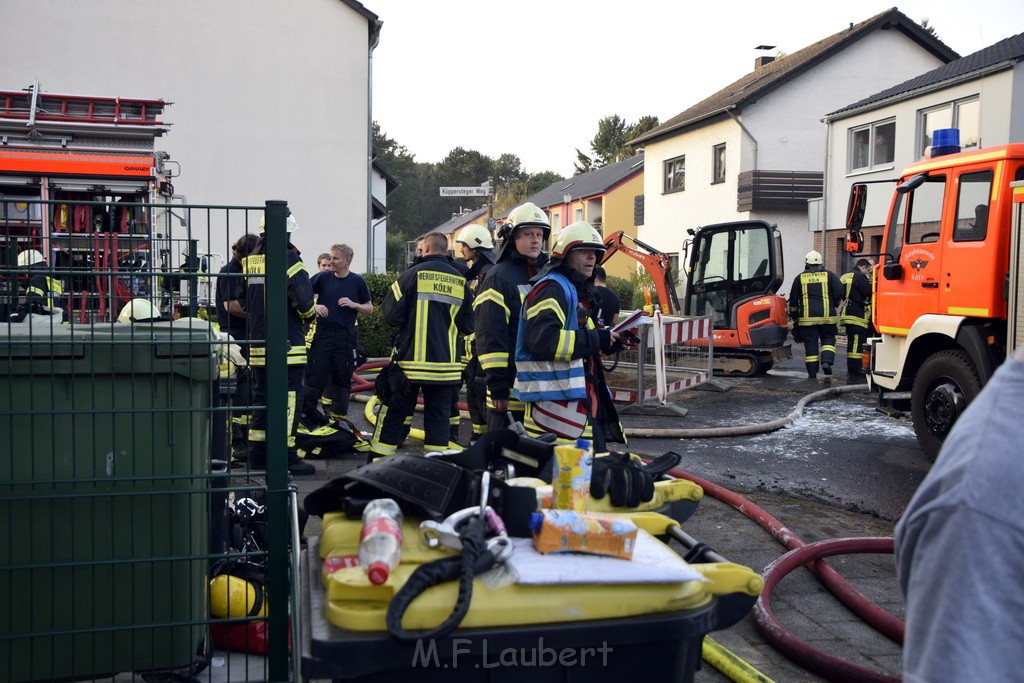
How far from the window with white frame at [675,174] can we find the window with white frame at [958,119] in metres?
9.98

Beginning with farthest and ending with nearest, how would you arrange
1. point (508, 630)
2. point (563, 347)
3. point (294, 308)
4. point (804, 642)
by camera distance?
point (294, 308) → point (563, 347) → point (804, 642) → point (508, 630)

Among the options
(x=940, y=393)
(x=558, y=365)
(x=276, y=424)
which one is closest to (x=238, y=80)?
(x=940, y=393)

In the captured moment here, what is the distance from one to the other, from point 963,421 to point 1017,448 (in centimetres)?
7

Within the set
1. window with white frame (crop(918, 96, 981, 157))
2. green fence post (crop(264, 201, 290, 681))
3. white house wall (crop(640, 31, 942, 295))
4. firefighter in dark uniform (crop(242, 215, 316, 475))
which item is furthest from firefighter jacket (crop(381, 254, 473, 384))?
white house wall (crop(640, 31, 942, 295))

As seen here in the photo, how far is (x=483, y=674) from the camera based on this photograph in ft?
6.36

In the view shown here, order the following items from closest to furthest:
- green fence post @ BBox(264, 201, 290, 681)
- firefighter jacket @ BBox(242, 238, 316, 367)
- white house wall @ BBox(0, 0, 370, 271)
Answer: green fence post @ BBox(264, 201, 290, 681) → firefighter jacket @ BBox(242, 238, 316, 367) → white house wall @ BBox(0, 0, 370, 271)

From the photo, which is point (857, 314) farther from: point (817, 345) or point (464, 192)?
point (464, 192)

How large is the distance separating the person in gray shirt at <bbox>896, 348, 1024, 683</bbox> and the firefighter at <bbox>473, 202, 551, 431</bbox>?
4.58 metres

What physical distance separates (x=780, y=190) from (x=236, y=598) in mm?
24351

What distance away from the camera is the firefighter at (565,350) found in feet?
15.5

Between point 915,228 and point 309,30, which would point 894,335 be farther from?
point 309,30

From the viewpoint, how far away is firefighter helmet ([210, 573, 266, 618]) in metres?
3.19

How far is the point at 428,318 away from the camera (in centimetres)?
635

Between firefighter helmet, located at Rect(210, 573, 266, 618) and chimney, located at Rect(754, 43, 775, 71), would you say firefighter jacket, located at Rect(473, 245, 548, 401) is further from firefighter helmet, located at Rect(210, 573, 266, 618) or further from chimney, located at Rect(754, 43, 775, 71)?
chimney, located at Rect(754, 43, 775, 71)
